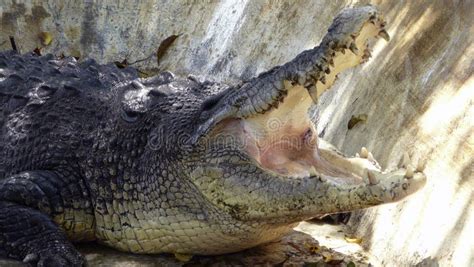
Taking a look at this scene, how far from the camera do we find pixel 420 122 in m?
4.48

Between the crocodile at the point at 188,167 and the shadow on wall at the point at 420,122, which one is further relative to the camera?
the shadow on wall at the point at 420,122

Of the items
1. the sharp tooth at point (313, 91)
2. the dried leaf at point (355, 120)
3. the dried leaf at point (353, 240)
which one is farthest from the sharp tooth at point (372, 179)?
the dried leaf at point (355, 120)

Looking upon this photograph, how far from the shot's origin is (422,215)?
13.2 ft

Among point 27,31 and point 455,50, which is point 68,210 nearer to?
point 455,50

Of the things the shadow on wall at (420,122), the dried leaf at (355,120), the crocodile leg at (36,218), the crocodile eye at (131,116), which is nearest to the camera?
the shadow on wall at (420,122)

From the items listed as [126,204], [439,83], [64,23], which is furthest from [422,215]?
[64,23]

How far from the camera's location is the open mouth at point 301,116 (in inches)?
138

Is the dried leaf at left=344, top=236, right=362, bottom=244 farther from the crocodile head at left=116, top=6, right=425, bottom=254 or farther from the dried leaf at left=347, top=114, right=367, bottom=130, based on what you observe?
the dried leaf at left=347, top=114, right=367, bottom=130

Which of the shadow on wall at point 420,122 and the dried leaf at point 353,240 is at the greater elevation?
the shadow on wall at point 420,122

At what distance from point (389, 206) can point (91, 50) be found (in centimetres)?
464

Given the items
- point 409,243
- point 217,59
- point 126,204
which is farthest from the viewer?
point 217,59

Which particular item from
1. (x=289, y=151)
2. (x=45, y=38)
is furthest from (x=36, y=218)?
(x=45, y=38)

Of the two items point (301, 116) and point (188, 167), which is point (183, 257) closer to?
point (188, 167)

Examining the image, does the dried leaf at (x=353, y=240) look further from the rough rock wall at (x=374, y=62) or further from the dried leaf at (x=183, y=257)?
the dried leaf at (x=183, y=257)
